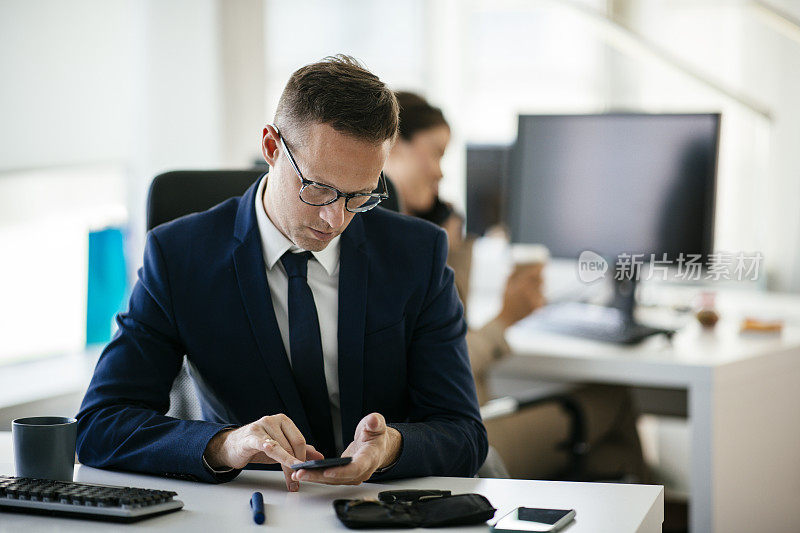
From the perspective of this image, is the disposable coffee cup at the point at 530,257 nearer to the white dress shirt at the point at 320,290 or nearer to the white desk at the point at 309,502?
the white dress shirt at the point at 320,290

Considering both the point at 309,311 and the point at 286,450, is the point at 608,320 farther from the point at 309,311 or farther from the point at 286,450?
the point at 286,450

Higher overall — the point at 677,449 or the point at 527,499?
the point at 527,499

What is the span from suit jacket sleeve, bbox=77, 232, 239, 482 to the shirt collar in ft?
0.51

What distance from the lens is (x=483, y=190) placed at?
313 cm

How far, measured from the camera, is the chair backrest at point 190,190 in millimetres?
1653

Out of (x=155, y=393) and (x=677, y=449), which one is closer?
(x=155, y=393)

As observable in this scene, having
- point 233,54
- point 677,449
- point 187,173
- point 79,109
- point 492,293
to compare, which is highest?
point 233,54

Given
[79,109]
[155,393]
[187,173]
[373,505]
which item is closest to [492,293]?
[79,109]

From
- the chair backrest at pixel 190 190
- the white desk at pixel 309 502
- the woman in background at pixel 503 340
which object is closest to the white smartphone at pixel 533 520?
the white desk at pixel 309 502

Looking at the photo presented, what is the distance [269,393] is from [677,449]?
2.15 meters

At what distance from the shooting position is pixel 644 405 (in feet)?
9.79

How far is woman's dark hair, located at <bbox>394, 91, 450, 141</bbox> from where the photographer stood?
2.27 meters

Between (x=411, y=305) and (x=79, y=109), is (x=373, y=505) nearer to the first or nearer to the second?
(x=411, y=305)

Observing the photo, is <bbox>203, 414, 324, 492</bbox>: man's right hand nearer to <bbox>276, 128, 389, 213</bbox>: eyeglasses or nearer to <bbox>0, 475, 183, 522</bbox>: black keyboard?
<bbox>0, 475, 183, 522</bbox>: black keyboard
